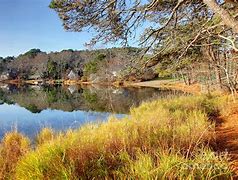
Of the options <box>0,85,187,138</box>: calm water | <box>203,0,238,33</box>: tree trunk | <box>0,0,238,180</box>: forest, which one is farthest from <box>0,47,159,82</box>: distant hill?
<box>203,0,238,33</box>: tree trunk

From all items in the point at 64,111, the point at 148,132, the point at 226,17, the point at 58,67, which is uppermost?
the point at 58,67

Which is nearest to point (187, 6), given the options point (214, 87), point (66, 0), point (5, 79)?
point (66, 0)

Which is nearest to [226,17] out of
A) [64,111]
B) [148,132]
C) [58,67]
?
[148,132]

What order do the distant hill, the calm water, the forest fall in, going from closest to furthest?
the forest < the calm water < the distant hill

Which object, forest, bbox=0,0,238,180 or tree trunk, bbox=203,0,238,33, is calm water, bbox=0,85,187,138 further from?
tree trunk, bbox=203,0,238,33

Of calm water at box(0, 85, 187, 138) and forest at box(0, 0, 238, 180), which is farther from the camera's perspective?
calm water at box(0, 85, 187, 138)

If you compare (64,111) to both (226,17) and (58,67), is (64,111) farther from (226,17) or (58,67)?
(58,67)

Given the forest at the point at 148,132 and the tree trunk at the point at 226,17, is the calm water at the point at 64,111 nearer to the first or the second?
the forest at the point at 148,132

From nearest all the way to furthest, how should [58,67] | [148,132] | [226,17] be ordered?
[226,17] → [148,132] → [58,67]

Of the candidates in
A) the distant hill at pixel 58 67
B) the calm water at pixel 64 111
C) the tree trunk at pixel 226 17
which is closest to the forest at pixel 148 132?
the tree trunk at pixel 226 17

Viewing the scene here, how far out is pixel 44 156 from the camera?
4.07 metres

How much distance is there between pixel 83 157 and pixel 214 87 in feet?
57.1

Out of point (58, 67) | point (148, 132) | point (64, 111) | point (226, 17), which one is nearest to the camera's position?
point (226, 17)

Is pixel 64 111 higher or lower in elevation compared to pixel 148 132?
lower
